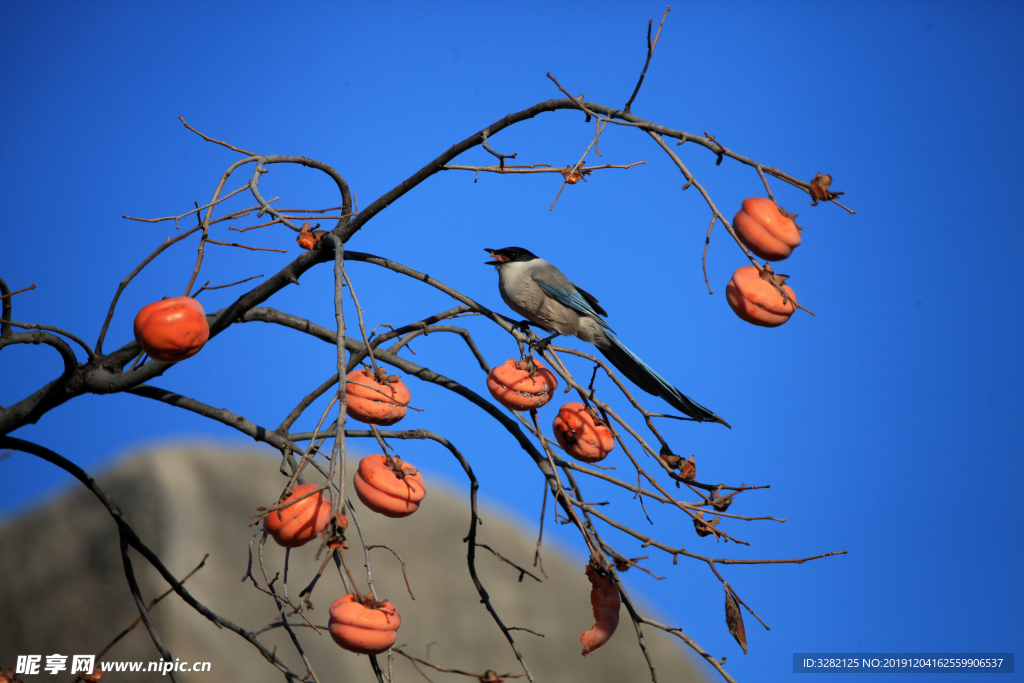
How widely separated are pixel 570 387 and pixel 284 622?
1191 mm

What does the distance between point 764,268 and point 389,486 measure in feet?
3.90

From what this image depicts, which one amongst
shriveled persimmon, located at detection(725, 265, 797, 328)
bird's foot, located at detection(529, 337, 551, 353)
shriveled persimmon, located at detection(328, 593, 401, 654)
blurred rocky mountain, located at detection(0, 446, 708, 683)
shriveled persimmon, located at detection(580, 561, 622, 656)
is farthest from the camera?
blurred rocky mountain, located at detection(0, 446, 708, 683)

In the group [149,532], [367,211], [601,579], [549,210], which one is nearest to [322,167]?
[367,211]

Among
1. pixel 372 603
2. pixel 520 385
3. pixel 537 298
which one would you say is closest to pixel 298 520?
pixel 372 603

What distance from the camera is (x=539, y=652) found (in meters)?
11.8

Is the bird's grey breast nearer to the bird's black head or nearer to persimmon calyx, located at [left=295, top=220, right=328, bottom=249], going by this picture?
the bird's black head

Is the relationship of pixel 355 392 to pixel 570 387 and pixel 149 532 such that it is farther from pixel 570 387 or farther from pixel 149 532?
pixel 149 532

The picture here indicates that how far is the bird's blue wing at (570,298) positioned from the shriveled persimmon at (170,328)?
7.22 feet

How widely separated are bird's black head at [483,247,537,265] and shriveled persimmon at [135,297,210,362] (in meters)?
2.46

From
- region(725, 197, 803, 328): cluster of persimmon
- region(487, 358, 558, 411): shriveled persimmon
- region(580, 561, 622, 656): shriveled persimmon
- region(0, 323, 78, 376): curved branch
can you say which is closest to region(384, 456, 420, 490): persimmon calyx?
region(487, 358, 558, 411): shriveled persimmon

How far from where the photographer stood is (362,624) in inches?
69.9

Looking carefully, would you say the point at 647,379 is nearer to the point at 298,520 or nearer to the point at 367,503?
the point at 367,503

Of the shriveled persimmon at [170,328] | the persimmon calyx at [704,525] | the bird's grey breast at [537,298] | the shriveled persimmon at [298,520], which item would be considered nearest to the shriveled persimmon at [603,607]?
the persimmon calyx at [704,525]

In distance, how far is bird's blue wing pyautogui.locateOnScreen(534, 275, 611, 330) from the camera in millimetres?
4000
